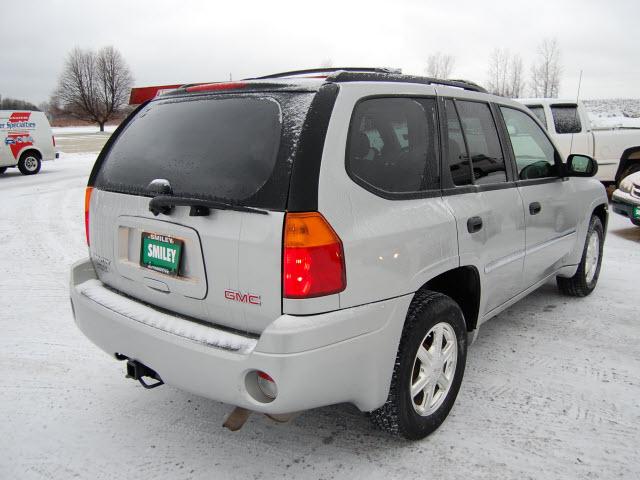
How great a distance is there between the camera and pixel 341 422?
8.96 feet

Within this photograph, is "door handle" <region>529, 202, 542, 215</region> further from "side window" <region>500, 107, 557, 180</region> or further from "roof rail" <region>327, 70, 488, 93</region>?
"roof rail" <region>327, 70, 488, 93</region>

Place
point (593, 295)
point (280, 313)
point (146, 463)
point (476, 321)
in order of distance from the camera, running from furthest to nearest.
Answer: point (593, 295), point (476, 321), point (146, 463), point (280, 313)

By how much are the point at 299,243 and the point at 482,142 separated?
163 cm

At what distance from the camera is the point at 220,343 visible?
205cm

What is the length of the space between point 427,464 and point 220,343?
115 cm

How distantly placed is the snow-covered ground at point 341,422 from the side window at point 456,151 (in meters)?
1.28

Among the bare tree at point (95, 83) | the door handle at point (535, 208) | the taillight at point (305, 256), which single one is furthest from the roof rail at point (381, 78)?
the bare tree at point (95, 83)

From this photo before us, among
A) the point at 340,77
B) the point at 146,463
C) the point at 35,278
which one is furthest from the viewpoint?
the point at 35,278

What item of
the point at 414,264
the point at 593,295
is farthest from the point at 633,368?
the point at 414,264

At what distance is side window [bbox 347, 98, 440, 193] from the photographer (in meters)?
Answer: 2.19

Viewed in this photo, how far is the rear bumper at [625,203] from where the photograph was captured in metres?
6.94

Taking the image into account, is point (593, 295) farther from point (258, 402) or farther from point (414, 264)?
point (258, 402)

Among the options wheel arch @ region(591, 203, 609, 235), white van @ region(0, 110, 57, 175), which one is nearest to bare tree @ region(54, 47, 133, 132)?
white van @ region(0, 110, 57, 175)

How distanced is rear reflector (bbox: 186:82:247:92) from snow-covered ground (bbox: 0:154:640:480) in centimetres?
174
